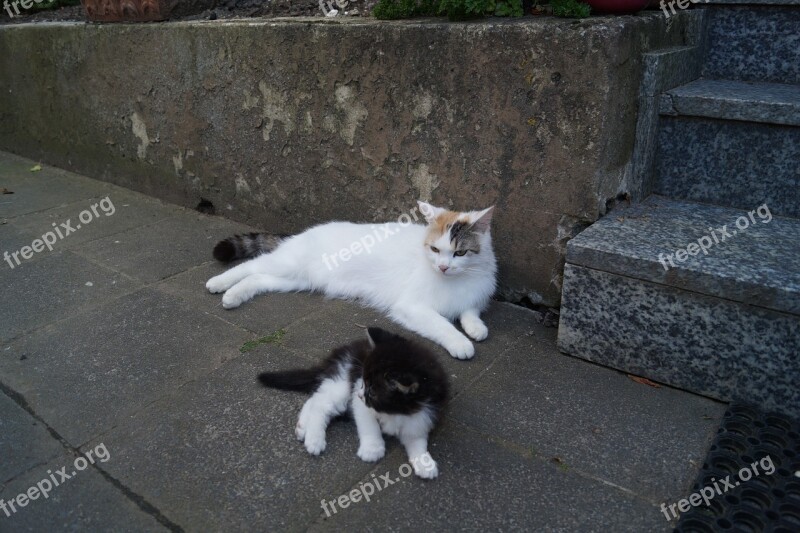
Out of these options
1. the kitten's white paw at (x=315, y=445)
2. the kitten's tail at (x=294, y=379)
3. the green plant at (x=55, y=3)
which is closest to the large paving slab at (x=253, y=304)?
the kitten's tail at (x=294, y=379)

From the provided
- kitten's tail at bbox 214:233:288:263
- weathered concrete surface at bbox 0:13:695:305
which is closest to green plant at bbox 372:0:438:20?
weathered concrete surface at bbox 0:13:695:305

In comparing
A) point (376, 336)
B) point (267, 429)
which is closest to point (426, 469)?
point (376, 336)

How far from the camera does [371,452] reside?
230cm

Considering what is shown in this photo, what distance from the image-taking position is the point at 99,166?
18.9 ft

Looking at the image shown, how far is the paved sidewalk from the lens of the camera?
6.82 feet

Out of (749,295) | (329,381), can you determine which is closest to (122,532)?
(329,381)

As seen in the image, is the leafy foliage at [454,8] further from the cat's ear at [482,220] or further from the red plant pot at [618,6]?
the cat's ear at [482,220]

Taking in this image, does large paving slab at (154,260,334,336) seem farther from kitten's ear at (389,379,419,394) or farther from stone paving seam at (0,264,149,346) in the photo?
kitten's ear at (389,379,419,394)

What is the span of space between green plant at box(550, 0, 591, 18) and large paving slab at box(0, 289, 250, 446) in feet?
7.96

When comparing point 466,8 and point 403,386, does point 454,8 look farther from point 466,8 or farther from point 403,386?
point 403,386

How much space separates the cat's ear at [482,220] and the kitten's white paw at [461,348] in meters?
0.59

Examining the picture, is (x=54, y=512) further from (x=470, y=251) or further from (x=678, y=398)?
(x=678, y=398)

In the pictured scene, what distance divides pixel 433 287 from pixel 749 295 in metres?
1.52

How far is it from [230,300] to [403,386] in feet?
5.41
